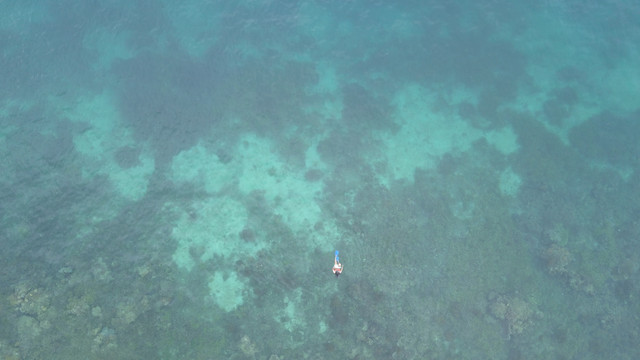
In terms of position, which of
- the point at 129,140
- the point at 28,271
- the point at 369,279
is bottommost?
the point at 369,279

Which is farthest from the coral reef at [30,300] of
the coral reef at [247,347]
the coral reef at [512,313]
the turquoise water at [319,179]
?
the coral reef at [512,313]

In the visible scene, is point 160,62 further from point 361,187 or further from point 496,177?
point 496,177

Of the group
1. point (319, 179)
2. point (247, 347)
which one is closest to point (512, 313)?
point (319, 179)

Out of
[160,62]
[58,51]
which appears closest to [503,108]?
[160,62]

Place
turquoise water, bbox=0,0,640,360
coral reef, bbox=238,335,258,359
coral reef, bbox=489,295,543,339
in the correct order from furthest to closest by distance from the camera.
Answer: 1. coral reef, bbox=489,295,543,339
2. turquoise water, bbox=0,0,640,360
3. coral reef, bbox=238,335,258,359

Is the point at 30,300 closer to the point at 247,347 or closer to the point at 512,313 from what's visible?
the point at 247,347

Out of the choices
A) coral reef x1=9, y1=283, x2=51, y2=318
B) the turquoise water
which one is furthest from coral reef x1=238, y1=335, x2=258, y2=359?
coral reef x1=9, y1=283, x2=51, y2=318

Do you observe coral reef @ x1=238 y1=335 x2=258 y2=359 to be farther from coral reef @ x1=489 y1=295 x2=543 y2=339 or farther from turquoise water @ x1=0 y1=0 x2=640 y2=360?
coral reef @ x1=489 y1=295 x2=543 y2=339

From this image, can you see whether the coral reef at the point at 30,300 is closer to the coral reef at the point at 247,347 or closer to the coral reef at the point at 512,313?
the coral reef at the point at 247,347
